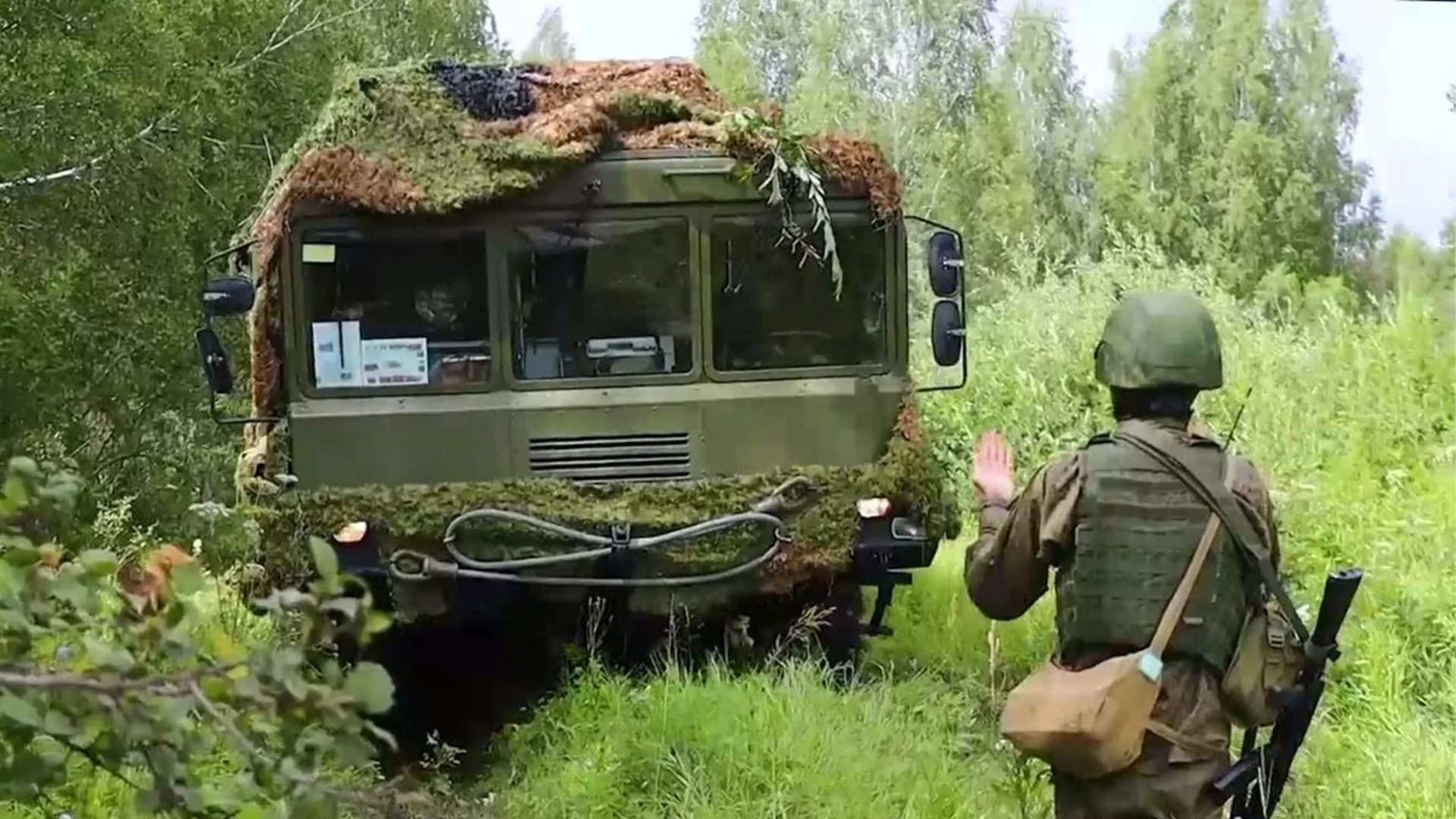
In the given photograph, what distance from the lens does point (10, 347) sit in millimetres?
12438

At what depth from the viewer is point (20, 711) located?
5.80 feet

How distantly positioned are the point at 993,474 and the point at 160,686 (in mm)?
1955

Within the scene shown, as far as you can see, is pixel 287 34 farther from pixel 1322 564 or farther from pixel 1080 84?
pixel 1080 84

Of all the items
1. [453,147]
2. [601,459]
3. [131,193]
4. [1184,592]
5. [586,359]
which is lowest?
[601,459]

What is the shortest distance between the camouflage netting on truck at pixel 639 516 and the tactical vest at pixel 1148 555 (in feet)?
10.5

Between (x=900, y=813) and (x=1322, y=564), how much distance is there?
3620mm

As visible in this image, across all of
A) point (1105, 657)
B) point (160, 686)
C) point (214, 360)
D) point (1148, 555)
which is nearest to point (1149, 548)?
point (1148, 555)

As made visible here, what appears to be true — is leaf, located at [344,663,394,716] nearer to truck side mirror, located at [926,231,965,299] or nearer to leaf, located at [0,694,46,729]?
leaf, located at [0,694,46,729]

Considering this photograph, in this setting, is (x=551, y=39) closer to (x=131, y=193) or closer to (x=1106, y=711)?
(x=131, y=193)

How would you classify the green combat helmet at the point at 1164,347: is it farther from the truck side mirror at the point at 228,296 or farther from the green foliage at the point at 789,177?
the truck side mirror at the point at 228,296

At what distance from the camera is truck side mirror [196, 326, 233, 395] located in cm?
651

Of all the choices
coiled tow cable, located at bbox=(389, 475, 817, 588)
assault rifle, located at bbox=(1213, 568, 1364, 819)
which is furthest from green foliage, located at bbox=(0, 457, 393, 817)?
coiled tow cable, located at bbox=(389, 475, 817, 588)

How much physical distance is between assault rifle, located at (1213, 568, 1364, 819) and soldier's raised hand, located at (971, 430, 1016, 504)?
64 centimetres

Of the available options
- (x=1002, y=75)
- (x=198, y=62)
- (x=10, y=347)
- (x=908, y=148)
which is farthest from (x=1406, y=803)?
(x=1002, y=75)
